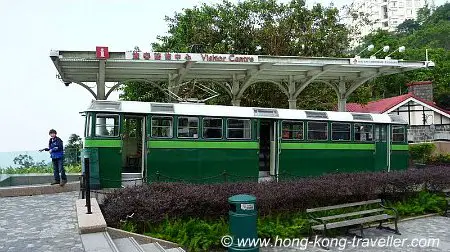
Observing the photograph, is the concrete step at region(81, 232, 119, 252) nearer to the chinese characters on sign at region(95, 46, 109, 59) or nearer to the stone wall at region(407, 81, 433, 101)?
the chinese characters on sign at region(95, 46, 109, 59)

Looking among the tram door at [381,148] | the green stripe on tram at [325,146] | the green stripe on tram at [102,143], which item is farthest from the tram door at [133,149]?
the tram door at [381,148]

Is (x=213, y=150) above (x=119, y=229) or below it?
above

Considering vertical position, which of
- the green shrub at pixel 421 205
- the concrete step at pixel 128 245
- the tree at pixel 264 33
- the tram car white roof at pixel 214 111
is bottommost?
the green shrub at pixel 421 205

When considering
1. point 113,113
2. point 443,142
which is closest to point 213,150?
point 113,113

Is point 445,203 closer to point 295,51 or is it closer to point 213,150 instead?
point 213,150

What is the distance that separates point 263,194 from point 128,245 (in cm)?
373

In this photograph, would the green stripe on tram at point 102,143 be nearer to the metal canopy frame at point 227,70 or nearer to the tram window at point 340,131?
the metal canopy frame at point 227,70

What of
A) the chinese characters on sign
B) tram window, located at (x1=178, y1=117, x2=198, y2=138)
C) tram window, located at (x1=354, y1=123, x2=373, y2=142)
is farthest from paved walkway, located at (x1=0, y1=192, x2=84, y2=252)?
tram window, located at (x1=354, y1=123, x2=373, y2=142)

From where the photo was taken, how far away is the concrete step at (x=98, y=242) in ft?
20.7

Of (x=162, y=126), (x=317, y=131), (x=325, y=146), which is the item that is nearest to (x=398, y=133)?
(x=325, y=146)

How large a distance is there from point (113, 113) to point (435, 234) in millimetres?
8991

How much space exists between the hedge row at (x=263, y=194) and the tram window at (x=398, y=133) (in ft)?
9.42

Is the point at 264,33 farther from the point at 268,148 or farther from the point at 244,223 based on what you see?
the point at 244,223

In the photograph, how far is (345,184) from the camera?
11.2 metres
